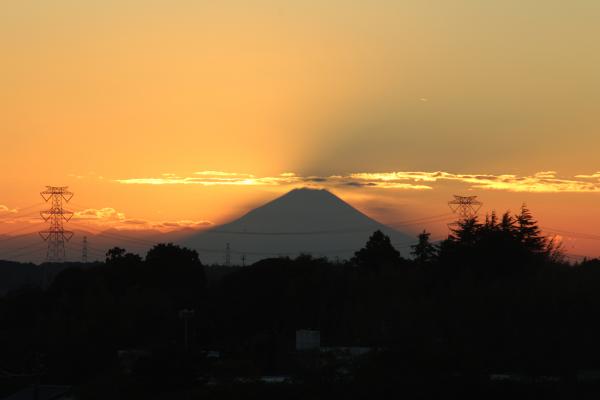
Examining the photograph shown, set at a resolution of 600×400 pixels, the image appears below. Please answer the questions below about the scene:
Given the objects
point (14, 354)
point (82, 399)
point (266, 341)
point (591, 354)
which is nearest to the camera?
point (82, 399)

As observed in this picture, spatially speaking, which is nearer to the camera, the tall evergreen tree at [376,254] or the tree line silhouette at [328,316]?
the tree line silhouette at [328,316]

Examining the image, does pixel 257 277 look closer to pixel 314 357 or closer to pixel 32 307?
pixel 32 307

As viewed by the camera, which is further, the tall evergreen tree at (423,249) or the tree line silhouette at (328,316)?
the tall evergreen tree at (423,249)

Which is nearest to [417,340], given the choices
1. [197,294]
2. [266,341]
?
[266,341]

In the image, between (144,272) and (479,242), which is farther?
(144,272)

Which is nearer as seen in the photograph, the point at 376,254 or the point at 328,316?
the point at 328,316

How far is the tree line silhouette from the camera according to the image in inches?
1083

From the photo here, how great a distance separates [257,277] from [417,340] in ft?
82.8

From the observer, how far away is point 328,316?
4944cm

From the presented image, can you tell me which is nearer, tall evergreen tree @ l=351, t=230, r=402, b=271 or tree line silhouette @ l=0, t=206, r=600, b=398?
tree line silhouette @ l=0, t=206, r=600, b=398

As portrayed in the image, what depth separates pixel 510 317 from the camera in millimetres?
37406

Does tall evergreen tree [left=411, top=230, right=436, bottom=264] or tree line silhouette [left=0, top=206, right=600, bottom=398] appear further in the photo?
tall evergreen tree [left=411, top=230, right=436, bottom=264]

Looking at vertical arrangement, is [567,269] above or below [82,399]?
above

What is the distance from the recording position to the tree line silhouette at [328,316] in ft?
90.3
